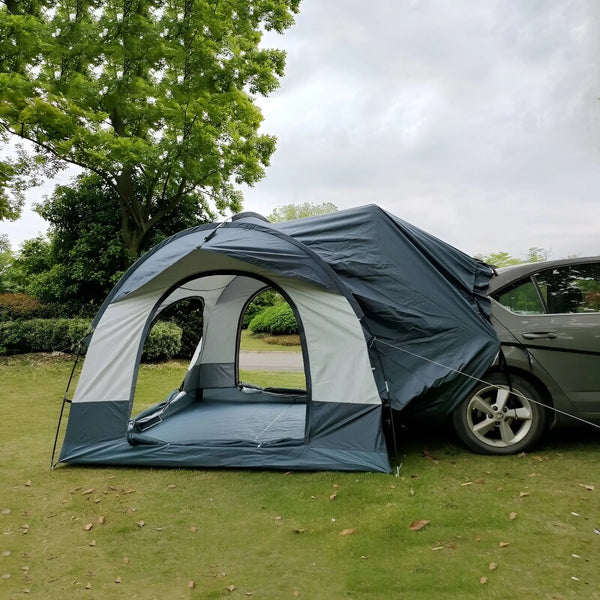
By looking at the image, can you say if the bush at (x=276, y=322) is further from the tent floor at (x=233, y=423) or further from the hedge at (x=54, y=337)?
the tent floor at (x=233, y=423)

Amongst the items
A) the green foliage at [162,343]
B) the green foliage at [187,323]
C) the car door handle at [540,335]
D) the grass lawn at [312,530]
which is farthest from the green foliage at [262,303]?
the car door handle at [540,335]

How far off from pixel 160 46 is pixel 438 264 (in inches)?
403

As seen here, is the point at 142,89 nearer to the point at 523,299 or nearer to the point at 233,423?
→ the point at 233,423

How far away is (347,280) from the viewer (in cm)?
475

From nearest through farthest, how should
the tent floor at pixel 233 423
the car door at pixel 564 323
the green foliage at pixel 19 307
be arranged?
the car door at pixel 564 323 < the tent floor at pixel 233 423 < the green foliage at pixel 19 307

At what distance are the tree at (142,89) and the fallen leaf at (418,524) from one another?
10.3 metres

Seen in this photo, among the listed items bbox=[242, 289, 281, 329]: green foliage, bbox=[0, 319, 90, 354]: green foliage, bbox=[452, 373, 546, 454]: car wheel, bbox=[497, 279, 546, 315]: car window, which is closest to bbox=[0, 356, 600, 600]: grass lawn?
bbox=[452, 373, 546, 454]: car wheel

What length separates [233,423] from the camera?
5.82 metres

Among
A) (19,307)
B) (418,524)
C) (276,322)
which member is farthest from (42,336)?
(418,524)

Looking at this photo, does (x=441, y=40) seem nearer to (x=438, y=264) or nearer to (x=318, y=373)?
(x=438, y=264)

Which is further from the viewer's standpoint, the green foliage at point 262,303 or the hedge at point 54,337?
the green foliage at point 262,303

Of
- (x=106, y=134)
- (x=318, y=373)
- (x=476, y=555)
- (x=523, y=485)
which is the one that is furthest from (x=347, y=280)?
(x=106, y=134)

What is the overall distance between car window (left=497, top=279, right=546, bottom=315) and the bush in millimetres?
10970

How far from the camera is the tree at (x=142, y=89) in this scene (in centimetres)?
1145
